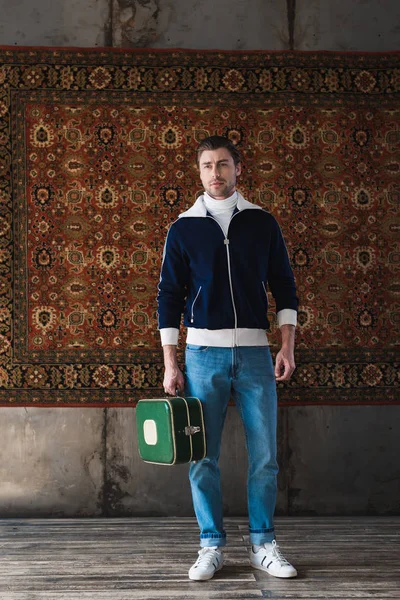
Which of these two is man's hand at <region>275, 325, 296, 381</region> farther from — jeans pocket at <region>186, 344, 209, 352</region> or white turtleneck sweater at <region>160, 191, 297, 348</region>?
jeans pocket at <region>186, 344, 209, 352</region>

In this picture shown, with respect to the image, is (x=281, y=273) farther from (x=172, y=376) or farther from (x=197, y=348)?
(x=172, y=376)

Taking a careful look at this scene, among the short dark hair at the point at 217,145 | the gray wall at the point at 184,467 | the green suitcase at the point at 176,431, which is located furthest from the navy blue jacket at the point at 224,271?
the gray wall at the point at 184,467

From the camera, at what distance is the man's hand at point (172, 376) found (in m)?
2.83

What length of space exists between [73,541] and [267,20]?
310 centimetres

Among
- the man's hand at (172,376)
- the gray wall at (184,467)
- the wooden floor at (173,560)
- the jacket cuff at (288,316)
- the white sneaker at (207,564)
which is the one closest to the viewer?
the wooden floor at (173,560)

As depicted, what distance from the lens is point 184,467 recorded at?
3898mm

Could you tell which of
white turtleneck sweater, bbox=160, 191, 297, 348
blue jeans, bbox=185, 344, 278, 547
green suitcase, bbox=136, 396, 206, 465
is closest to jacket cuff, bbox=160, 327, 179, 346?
white turtleneck sweater, bbox=160, 191, 297, 348

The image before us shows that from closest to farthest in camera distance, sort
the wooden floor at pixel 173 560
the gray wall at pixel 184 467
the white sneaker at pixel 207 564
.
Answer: the wooden floor at pixel 173 560 → the white sneaker at pixel 207 564 → the gray wall at pixel 184 467

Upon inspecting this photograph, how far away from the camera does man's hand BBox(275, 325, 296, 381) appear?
2834 mm

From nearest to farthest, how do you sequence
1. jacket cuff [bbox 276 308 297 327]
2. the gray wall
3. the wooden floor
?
the wooden floor
jacket cuff [bbox 276 308 297 327]
the gray wall

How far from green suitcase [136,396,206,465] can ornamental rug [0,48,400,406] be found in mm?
1112

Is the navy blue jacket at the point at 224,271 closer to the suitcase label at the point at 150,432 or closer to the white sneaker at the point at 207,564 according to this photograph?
the suitcase label at the point at 150,432

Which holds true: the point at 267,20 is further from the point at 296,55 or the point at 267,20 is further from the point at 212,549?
the point at 212,549

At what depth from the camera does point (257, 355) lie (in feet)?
9.32
